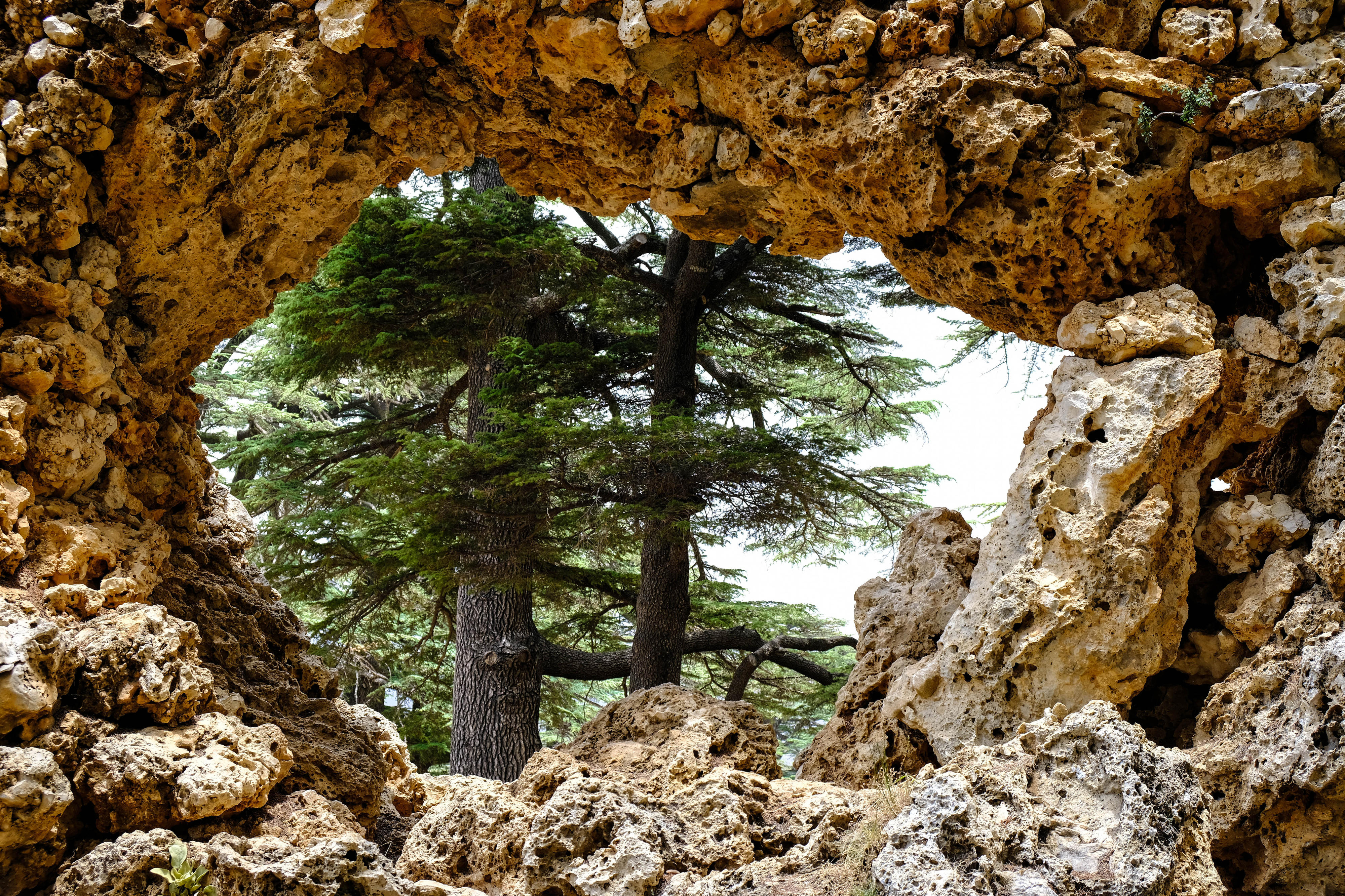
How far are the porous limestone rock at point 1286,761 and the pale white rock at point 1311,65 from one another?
224cm

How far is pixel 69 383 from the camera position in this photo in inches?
192

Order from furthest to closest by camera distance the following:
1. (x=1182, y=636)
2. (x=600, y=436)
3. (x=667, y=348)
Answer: (x=667, y=348) → (x=600, y=436) → (x=1182, y=636)

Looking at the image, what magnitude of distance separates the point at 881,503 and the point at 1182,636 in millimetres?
5117

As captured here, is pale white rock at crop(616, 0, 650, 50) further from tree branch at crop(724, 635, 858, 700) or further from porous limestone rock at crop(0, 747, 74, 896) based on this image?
tree branch at crop(724, 635, 858, 700)

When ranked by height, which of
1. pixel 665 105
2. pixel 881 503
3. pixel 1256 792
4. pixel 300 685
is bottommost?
pixel 1256 792

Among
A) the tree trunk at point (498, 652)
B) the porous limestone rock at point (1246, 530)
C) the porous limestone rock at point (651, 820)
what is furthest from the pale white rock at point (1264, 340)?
the tree trunk at point (498, 652)

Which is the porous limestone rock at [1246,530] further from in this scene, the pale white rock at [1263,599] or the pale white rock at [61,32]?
the pale white rock at [61,32]

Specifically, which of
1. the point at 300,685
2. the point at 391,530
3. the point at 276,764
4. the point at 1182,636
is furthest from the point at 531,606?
the point at 1182,636

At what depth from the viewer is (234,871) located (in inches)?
151

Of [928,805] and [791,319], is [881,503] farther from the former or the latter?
[928,805]

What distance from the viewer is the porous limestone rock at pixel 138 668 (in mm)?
4188

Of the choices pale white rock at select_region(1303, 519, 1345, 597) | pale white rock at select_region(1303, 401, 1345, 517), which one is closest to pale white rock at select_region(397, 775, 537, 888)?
pale white rock at select_region(1303, 519, 1345, 597)

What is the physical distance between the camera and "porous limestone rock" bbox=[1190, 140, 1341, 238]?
4289 mm

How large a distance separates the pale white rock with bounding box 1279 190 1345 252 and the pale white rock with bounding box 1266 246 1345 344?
0.04m
